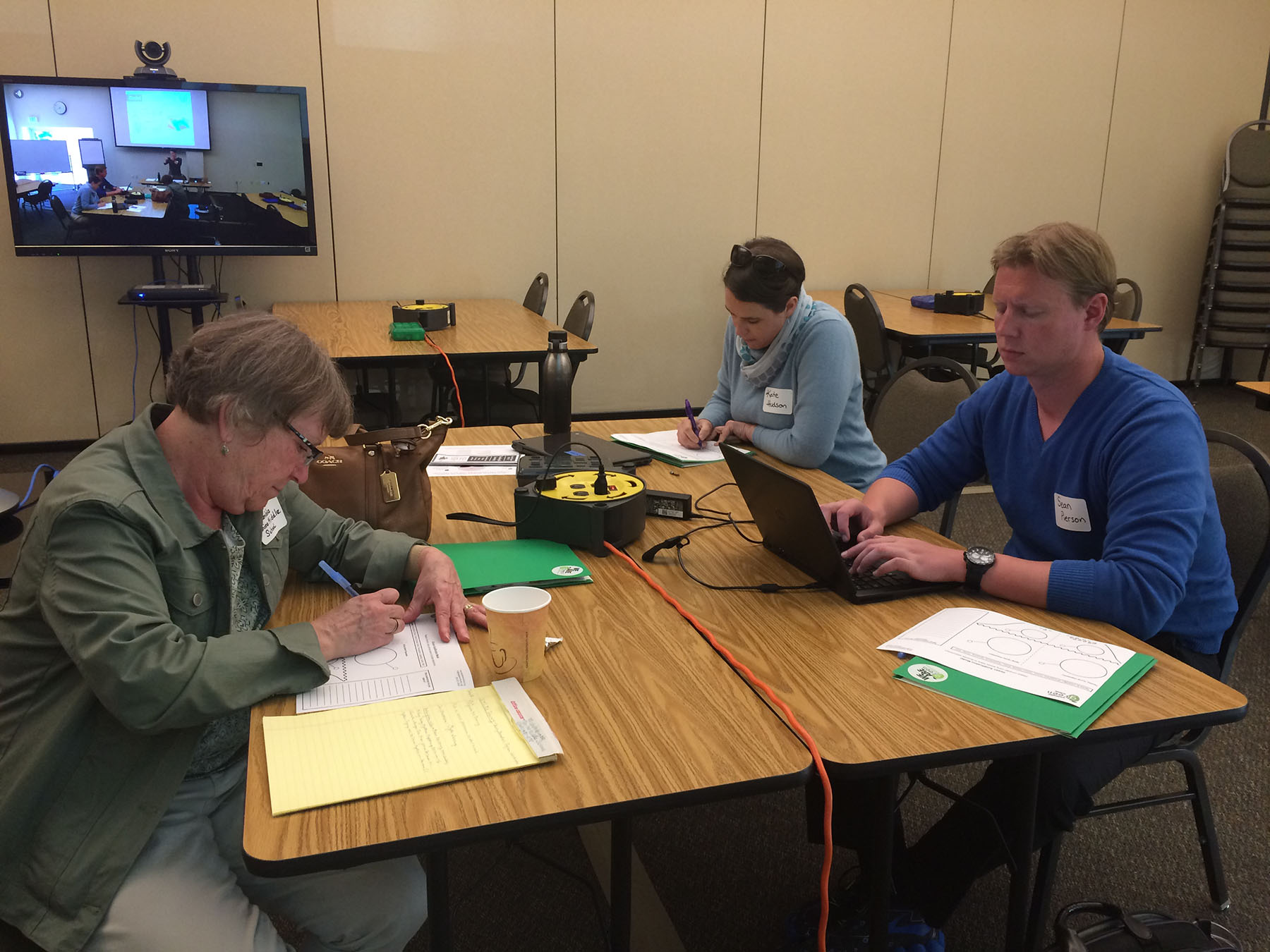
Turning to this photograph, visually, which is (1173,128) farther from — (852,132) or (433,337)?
(433,337)

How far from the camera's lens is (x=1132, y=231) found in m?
6.18

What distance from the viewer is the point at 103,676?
103cm

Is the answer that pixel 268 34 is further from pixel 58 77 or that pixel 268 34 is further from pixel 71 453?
pixel 71 453

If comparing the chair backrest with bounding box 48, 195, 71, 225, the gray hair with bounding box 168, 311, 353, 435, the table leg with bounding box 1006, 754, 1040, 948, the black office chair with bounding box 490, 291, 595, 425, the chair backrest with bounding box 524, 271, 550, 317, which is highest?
the chair backrest with bounding box 48, 195, 71, 225

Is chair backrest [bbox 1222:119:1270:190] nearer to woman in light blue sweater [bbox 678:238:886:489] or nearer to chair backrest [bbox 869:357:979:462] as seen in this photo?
chair backrest [bbox 869:357:979:462]

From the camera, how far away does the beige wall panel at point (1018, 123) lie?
560 cm

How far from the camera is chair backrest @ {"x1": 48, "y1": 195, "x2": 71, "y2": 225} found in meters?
4.08

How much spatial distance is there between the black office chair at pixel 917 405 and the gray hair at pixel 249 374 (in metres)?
1.76

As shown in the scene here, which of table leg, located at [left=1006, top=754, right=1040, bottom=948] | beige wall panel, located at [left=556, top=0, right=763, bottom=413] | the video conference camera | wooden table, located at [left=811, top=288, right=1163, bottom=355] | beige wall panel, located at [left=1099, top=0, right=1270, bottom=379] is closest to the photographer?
table leg, located at [left=1006, top=754, right=1040, bottom=948]

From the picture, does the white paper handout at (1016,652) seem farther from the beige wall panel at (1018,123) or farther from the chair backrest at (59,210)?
the beige wall panel at (1018,123)

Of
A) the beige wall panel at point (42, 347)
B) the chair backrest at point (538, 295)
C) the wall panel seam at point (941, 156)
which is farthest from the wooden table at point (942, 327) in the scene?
the beige wall panel at point (42, 347)

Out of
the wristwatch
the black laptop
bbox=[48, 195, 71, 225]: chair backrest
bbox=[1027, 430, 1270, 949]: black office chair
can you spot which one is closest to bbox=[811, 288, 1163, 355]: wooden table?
bbox=[1027, 430, 1270, 949]: black office chair

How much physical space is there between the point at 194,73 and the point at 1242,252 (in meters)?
6.37

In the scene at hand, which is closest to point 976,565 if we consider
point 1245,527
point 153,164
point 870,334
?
point 1245,527
